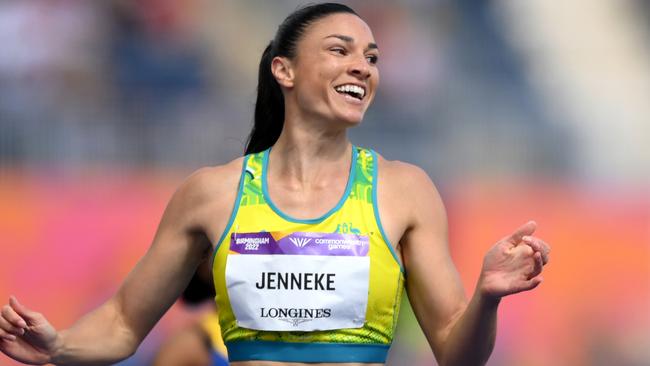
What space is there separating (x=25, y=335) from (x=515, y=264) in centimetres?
137

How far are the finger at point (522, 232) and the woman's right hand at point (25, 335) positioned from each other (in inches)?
50.9

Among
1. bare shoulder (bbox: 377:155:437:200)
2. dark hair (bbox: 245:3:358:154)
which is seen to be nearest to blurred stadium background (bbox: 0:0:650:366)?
dark hair (bbox: 245:3:358:154)

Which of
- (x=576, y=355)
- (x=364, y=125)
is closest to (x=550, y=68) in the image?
(x=364, y=125)

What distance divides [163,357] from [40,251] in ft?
5.98

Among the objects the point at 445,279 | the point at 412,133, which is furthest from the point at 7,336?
the point at 412,133

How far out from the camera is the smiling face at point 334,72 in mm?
3420

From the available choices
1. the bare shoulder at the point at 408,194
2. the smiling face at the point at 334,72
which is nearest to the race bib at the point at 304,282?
the bare shoulder at the point at 408,194

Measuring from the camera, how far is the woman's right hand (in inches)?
127

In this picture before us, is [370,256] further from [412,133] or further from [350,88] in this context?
[412,133]

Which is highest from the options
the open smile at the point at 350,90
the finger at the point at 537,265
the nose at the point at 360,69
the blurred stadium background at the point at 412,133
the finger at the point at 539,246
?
the nose at the point at 360,69

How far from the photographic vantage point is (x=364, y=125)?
6.61 meters

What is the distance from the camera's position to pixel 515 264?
2957mm

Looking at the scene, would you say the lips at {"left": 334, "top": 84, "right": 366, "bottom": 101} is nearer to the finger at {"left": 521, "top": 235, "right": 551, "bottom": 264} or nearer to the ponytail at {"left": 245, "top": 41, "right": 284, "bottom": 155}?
the ponytail at {"left": 245, "top": 41, "right": 284, "bottom": 155}

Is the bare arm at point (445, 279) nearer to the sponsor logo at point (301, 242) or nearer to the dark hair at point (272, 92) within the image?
the sponsor logo at point (301, 242)
